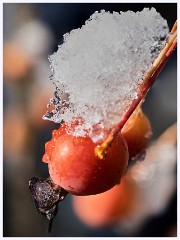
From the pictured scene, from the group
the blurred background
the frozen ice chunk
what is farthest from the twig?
the blurred background

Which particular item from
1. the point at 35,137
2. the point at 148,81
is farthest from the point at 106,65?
the point at 35,137

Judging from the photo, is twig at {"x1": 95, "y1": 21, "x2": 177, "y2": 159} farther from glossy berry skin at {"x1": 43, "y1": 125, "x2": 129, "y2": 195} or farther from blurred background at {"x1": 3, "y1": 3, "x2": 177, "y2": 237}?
blurred background at {"x1": 3, "y1": 3, "x2": 177, "y2": 237}

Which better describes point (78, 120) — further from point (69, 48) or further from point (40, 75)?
point (40, 75)

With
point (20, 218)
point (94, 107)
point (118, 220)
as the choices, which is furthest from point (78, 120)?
point (118, 220)

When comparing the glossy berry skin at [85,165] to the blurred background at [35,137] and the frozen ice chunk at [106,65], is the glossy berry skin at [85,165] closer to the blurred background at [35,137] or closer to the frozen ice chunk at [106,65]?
the frozen ice chunk at [106,65]

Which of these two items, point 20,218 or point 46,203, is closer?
point 46,203

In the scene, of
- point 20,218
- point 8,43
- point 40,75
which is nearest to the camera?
point 20,218
